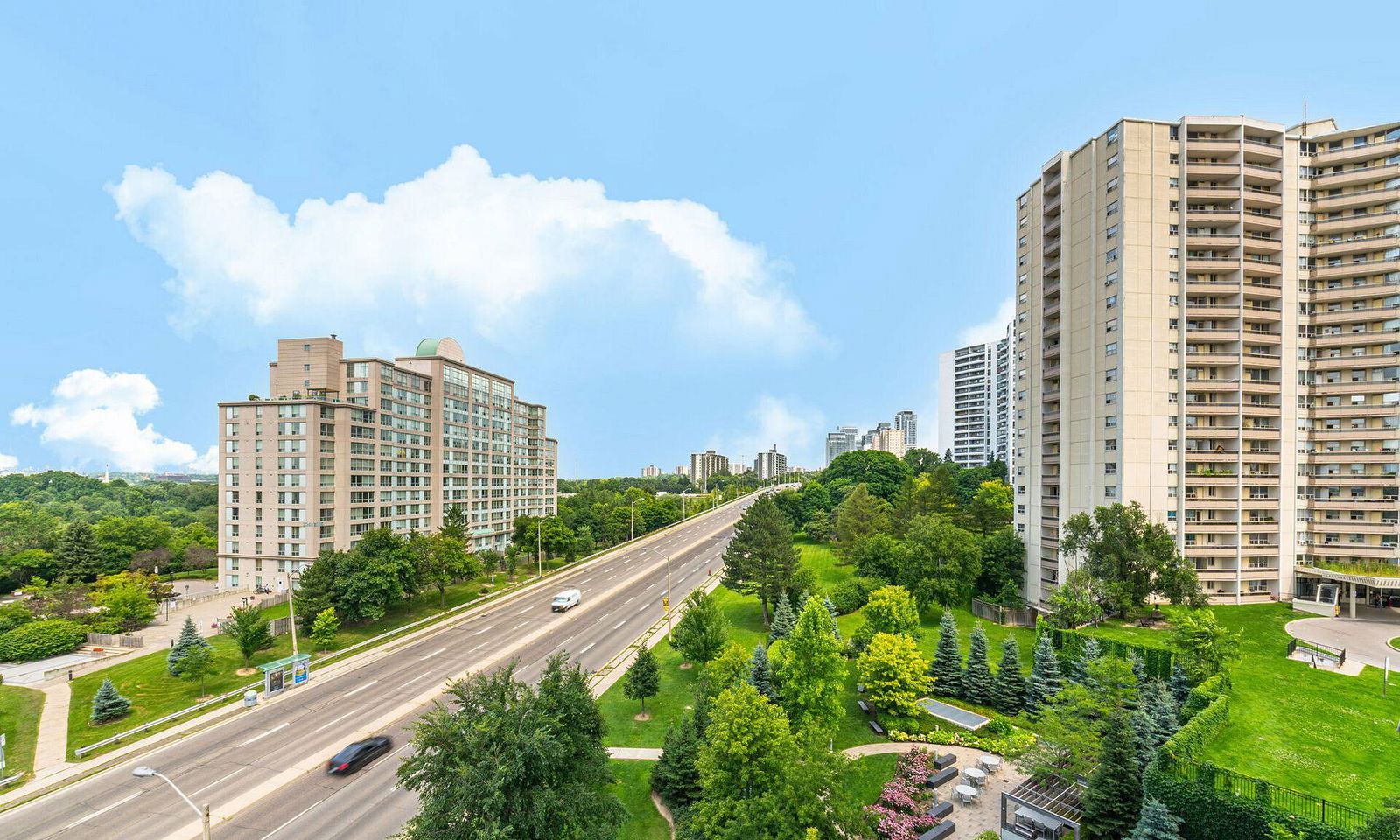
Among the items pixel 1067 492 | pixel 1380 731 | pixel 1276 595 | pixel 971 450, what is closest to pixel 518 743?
pixel 1380 731

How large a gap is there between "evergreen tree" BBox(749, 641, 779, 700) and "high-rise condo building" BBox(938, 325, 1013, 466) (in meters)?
146

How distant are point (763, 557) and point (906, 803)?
90.9ft

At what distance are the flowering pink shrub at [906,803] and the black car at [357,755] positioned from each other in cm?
2557

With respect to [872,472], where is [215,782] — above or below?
below

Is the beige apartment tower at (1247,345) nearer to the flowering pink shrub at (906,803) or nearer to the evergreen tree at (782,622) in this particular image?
the evergreen tree at (782,622)

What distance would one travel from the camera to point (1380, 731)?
2250 centimetres

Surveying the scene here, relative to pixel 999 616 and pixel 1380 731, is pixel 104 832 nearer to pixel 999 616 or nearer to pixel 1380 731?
pixel 1380 731

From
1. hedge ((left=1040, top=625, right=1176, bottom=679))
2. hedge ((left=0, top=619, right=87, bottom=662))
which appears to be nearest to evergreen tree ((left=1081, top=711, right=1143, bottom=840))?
hedge ((left=1040, top=625, right=1176, bottom=679))

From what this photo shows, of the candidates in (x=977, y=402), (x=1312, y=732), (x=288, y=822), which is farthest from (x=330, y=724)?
(x=977, y=402)

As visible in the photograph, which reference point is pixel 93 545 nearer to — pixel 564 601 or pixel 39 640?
pixel 39 640

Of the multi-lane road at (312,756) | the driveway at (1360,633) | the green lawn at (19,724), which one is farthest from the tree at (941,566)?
the green lawn at (19,724)

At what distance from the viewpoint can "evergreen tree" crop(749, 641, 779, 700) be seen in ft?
104

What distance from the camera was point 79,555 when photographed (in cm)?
6381

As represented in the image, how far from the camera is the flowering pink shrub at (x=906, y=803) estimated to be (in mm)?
21938
